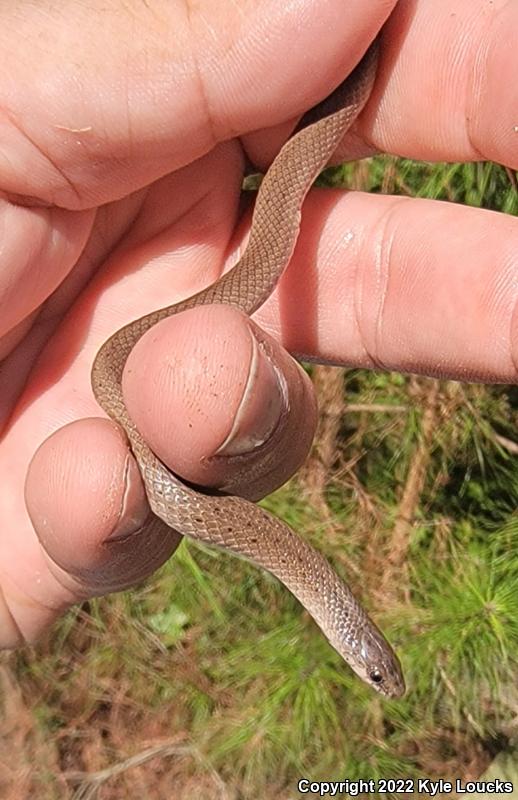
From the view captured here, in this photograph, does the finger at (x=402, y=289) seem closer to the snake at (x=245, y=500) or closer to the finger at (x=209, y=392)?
the snake at (x=245, y=500)

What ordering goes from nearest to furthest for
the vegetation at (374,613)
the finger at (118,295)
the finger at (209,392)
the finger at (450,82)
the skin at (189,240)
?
the finger at (209,392) → the skin at (189,240) → the finger at (450,82) → the finger at (118,295) → the vegetation at (374,613)

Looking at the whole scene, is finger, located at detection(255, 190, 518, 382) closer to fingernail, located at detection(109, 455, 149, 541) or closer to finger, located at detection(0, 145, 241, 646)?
finger, located at detection(0, 145, 241, 646)

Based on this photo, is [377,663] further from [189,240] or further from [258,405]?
[189,240]

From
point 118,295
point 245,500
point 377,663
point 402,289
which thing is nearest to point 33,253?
point 118,295

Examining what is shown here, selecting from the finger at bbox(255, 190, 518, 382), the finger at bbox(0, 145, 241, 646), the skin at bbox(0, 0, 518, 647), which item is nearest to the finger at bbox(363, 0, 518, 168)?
the skin at bbox(0, 0, 518, 647)

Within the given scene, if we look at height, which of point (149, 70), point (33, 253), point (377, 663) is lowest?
point (377, 663)

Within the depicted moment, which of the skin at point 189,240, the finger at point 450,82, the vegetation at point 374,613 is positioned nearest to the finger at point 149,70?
the skin at point 189,240
